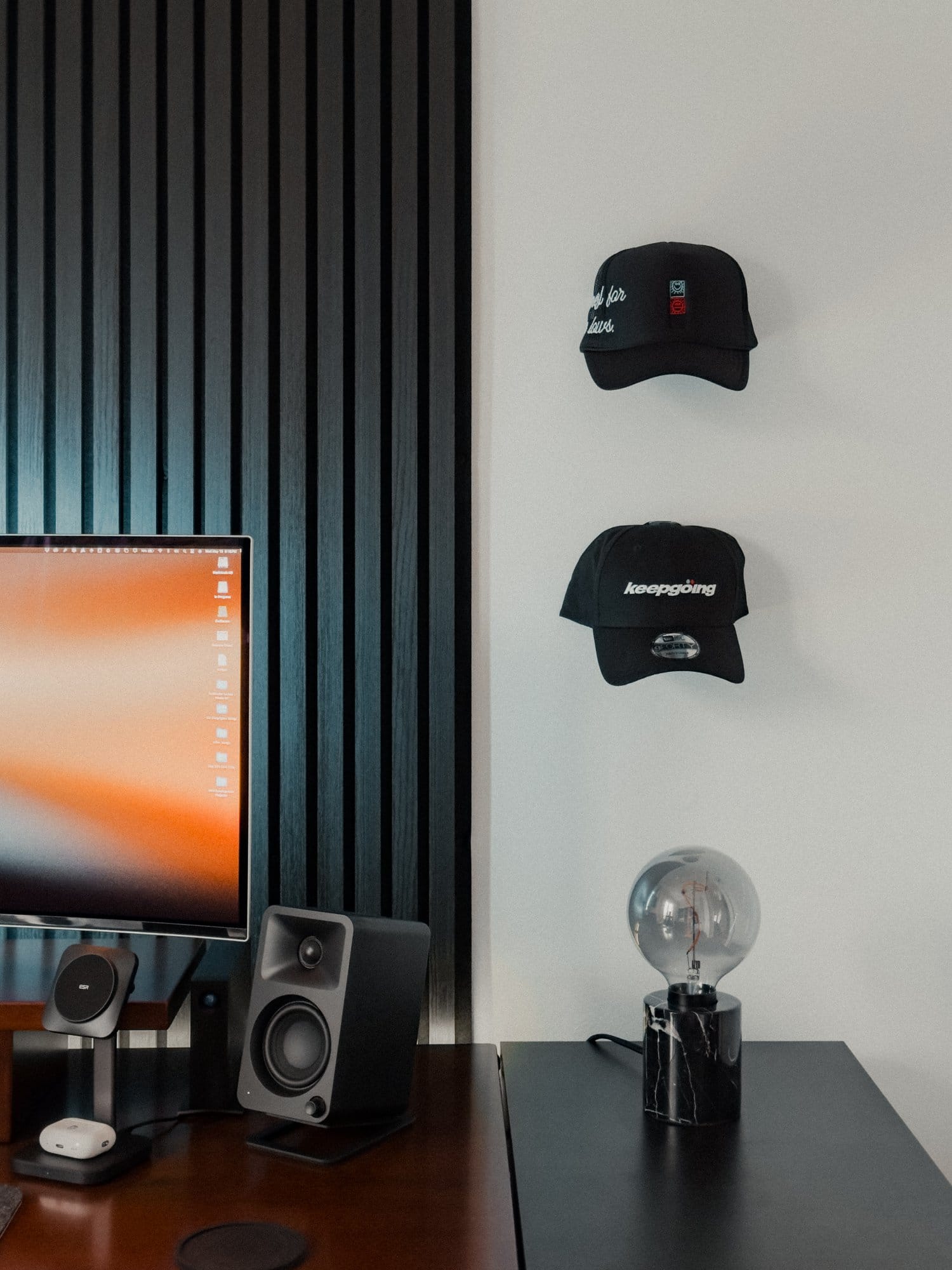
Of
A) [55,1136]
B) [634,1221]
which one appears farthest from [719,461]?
[55,1136]

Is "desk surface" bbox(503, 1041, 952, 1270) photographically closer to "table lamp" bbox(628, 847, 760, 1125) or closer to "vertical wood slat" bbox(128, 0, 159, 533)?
"table lamp" bbox(628, 847, 760, 1125)

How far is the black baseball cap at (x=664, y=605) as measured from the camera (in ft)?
5.20

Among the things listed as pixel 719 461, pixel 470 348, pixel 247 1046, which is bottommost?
pixel 247 1046

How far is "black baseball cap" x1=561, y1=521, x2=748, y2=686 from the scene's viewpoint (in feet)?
5.20

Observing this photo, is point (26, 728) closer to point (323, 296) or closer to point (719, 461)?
point (323, 296)

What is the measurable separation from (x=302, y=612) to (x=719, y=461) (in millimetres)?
692

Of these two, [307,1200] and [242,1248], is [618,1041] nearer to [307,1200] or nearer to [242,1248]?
[307,1200]

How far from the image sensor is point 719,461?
67.5 inches

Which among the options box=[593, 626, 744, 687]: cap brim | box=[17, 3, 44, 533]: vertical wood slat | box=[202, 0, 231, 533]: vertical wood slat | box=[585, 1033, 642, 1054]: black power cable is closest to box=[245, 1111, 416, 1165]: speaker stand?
box=[585, 1033, 642, 1054]: black power cable

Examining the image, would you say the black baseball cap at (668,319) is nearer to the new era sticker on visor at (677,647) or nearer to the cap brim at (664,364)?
the cap brim at (664,364)

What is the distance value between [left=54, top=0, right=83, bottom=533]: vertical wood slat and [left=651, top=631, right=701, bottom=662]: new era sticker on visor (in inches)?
36.1

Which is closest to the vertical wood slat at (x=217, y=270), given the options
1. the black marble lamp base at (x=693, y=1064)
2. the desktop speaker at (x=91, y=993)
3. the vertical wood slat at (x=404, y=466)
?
the vertical wood slat at (x=404, y=466)

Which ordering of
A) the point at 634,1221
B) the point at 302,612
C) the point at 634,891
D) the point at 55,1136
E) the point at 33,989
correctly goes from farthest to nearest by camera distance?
the point at 302,612 < the point at 634,891 < the point at 33,989 < the point at 55,1136 < the point at 634,1221

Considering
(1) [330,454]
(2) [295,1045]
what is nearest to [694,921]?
(2) [295,1045]
